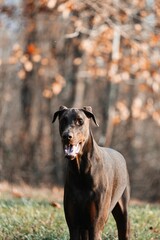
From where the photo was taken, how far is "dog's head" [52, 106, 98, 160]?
6.07 m

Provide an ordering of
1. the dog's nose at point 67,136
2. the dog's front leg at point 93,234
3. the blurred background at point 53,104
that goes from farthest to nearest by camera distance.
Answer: the blurred background at point 53,104 → the dog's front leg at point 93,234 → the dog's nose at point 67,136

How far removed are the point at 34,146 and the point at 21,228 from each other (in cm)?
1546

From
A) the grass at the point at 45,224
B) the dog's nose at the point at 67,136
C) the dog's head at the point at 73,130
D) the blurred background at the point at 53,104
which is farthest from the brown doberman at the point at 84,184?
the blurred background at the point at 53,104

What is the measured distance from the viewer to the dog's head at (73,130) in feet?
19.9

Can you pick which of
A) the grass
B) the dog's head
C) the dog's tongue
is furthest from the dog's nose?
the grass

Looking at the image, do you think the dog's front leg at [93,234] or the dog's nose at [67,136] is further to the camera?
the dog's front leg at [93,234]

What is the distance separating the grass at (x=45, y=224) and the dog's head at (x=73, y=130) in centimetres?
211

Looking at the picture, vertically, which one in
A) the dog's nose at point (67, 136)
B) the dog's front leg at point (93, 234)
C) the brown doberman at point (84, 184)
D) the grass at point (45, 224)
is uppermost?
the dog's nose at point (67, 136)

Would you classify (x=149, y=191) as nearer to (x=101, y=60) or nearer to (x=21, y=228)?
(x=101, y=60)

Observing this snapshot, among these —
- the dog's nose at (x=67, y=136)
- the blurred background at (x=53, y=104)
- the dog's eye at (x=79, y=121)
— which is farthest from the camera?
the blurred background at (x=53, y=104)

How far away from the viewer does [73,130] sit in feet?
20.1

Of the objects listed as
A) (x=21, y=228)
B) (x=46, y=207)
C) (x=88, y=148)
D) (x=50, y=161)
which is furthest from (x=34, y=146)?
(x=88, y=148)

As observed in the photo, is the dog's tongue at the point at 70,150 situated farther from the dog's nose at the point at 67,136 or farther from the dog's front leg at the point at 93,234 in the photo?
the dog's front leg at the point at 93,234

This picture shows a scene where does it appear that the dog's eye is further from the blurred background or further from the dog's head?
the blurred background
